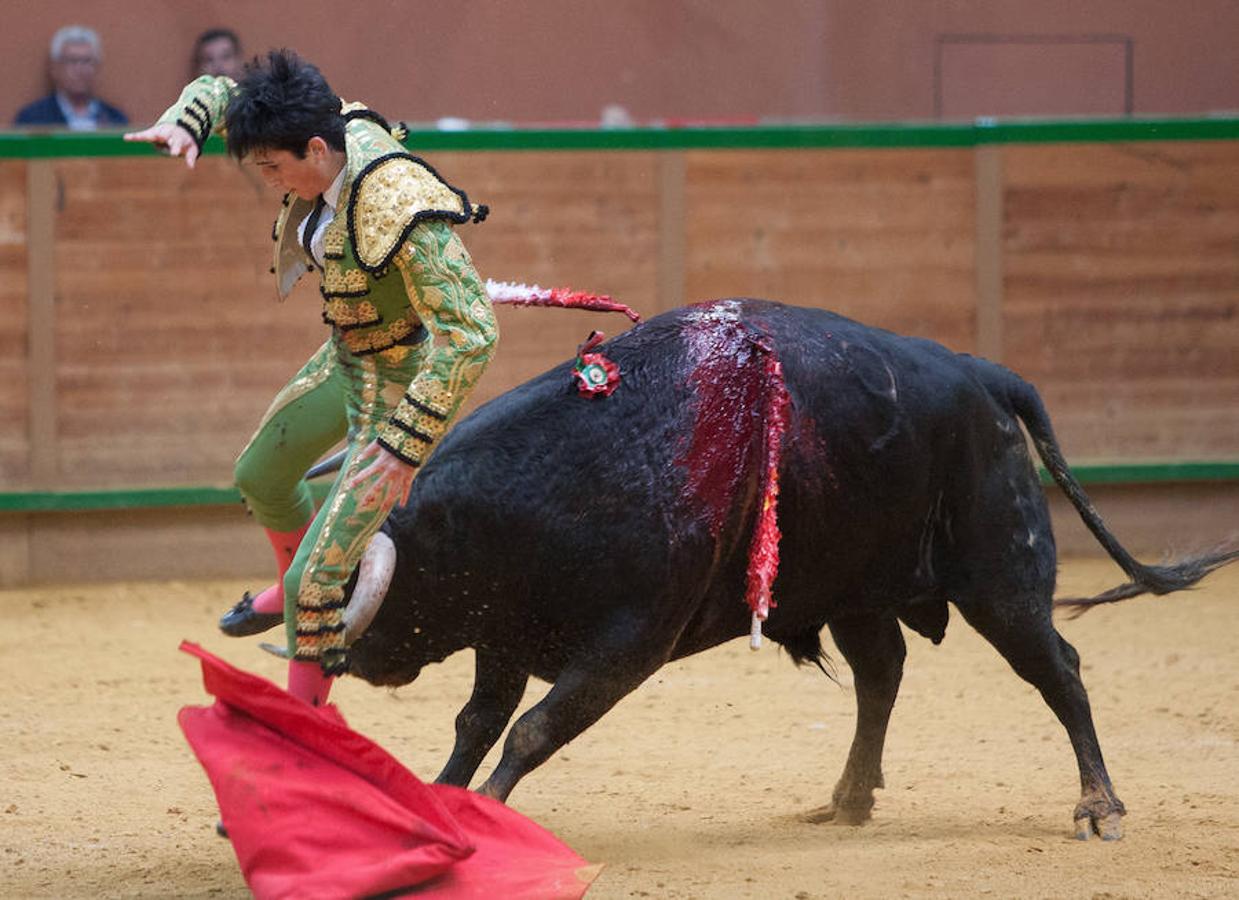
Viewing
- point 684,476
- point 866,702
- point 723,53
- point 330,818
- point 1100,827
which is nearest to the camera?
point 330,818

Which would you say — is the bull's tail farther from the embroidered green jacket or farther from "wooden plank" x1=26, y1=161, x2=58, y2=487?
"wooden plank" x1=26, y1=161, x2=58, y2=487

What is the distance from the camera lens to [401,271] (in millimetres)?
3773

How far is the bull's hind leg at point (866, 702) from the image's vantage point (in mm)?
4684

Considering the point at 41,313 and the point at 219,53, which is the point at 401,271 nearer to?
the point at 41,313

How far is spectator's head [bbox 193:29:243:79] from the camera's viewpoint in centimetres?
950

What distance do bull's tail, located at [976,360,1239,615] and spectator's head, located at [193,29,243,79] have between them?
574cm

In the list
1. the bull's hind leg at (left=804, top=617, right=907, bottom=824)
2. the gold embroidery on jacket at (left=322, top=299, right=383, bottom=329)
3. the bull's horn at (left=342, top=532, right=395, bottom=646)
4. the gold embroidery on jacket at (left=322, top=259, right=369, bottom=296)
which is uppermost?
the gold embroidery on jacket at (left=322, top=259, right=369, bottom=296)

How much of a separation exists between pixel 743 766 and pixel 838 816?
2.19ft

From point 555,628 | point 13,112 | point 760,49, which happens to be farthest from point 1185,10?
point 555,628

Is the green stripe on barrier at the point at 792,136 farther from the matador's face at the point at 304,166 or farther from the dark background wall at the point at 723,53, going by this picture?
the matador's face at the point at 304,166

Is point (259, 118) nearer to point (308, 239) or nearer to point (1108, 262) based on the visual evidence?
point (308, 239)

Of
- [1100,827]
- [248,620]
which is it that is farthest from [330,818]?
[1100,827]

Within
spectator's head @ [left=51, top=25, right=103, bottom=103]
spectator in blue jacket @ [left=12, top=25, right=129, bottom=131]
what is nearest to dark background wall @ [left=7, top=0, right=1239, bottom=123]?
spectator's head @ [left=51, top=25, right=103, bottom=103]

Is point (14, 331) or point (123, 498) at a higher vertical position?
point (14, 331)
